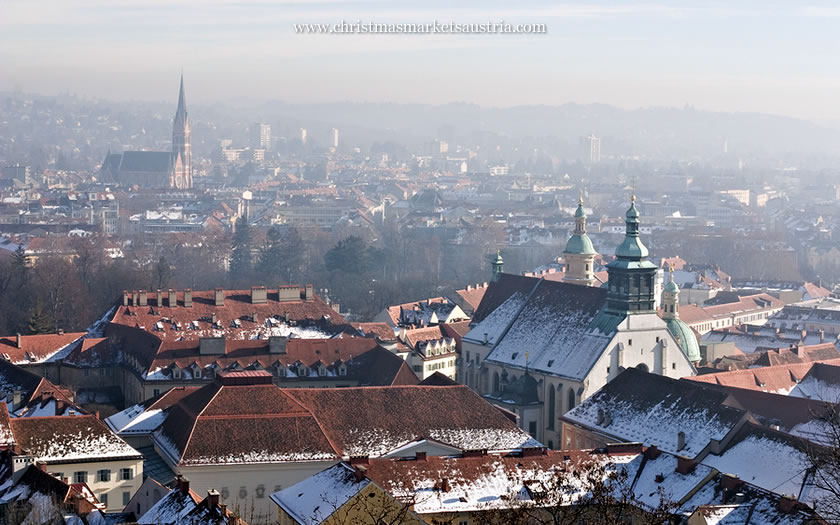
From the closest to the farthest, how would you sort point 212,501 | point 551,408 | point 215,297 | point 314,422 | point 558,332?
point 212,501 → point 314,422 → point 551,408 → point 558,332 → point 215,297

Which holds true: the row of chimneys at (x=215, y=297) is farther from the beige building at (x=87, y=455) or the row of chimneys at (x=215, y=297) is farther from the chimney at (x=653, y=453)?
the chimney at (x=653, y=453)

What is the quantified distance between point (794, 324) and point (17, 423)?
222 ft

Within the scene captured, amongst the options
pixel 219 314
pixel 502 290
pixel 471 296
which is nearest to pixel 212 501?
pixel 502 290

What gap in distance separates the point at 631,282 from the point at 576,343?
3.71 meters

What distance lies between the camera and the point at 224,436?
52656mm

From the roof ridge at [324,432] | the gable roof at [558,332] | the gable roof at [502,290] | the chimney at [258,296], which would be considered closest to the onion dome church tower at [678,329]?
the gable roof at [558,332]

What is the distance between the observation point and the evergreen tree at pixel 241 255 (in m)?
137

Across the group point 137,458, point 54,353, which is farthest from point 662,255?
point 137,458

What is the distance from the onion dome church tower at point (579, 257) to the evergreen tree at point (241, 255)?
5160 centimetres

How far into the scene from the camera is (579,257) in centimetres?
8656

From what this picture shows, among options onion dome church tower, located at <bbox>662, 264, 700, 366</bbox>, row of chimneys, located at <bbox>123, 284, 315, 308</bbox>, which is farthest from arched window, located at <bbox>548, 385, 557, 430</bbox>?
row of chimneys, located at <bbox>123, 284, 315, 308</bbox>

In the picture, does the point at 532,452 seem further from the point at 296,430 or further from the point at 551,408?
the point at 551,408

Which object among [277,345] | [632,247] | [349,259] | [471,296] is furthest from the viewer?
[349,259]

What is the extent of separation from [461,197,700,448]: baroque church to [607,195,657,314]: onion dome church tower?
0.14 ft
